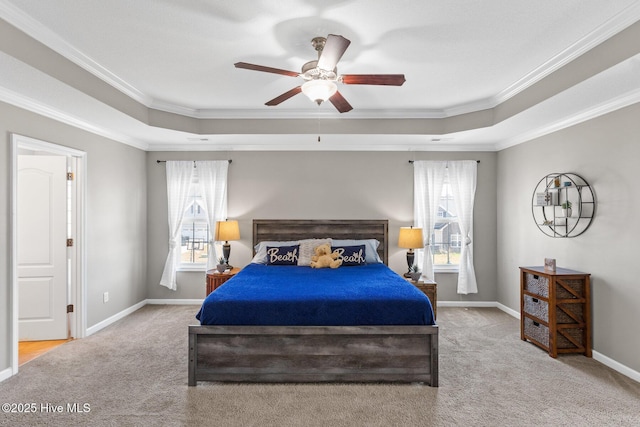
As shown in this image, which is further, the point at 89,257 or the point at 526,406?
the point at 89,257

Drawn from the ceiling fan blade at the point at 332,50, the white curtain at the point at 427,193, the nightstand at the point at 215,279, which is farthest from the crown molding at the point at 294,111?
the nightstand at the point at 215,279

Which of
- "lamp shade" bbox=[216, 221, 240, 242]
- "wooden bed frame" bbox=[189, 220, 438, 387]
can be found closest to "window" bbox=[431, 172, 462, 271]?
"wooden bed frame" bbox=[189, 220, 438, 387]

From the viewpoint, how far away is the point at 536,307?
358 centimetres

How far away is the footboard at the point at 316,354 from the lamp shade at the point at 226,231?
215cm

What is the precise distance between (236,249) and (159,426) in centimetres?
304

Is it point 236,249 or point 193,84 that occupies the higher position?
point 193,84

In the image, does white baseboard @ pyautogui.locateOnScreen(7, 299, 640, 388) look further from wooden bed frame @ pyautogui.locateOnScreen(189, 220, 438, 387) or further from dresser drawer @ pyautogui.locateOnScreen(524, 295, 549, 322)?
wooden bed frame @ pyautogui.locateOnScreen(189, 220, 438, 387)

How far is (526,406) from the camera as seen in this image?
2.55m

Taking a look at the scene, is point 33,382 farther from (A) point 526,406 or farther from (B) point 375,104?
(B) point 375,104

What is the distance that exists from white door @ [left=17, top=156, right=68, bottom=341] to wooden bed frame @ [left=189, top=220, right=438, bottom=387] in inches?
85.8

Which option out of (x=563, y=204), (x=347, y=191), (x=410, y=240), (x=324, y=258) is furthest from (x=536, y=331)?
(x=347, y=191)

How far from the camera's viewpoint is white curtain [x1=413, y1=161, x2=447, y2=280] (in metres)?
5.14

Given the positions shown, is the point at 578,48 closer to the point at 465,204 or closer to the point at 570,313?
the point at 570,313

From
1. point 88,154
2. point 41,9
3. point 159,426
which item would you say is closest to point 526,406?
point 159,426
